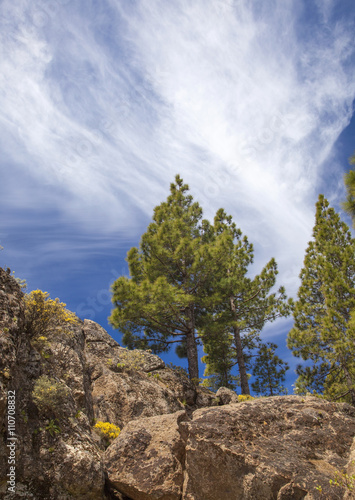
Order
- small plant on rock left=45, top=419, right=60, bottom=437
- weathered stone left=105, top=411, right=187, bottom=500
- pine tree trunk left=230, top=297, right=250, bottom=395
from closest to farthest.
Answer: weathered stone left=105, top=411, right=187, bottom=500 < small plant on rock left=45, top=419, right=60, bottom=437 < pine tree trunk left=230, top=297, right=250, bottom=395

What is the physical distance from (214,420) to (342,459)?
247cm

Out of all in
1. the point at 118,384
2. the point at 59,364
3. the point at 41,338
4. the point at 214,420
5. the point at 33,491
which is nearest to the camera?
the point at 33,491

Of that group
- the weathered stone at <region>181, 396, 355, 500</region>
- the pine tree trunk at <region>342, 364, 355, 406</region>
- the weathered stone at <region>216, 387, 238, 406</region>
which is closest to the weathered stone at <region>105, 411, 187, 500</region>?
the weathered stone at <region>181, 396, 355, 500</region>

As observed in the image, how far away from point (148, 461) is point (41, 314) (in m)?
4.72

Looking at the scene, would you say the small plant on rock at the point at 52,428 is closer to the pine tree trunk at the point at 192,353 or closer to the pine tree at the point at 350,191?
the pine tree trunk at the point at 192,353

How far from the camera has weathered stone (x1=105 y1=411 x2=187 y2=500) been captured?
6016mm

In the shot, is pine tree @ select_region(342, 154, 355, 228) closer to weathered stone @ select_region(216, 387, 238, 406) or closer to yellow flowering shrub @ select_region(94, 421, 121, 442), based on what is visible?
weathered stone @ select_region(216, 387, 238, 406)

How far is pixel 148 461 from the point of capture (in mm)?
6461

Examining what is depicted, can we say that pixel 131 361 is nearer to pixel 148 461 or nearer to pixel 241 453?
pixel 148 461

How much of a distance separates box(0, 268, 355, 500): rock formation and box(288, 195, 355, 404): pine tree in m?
10.0

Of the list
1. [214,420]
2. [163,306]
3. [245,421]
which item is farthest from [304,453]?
[163,306]

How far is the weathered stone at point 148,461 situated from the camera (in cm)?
602

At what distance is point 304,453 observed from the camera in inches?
244

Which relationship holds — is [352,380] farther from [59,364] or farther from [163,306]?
[59,364]
